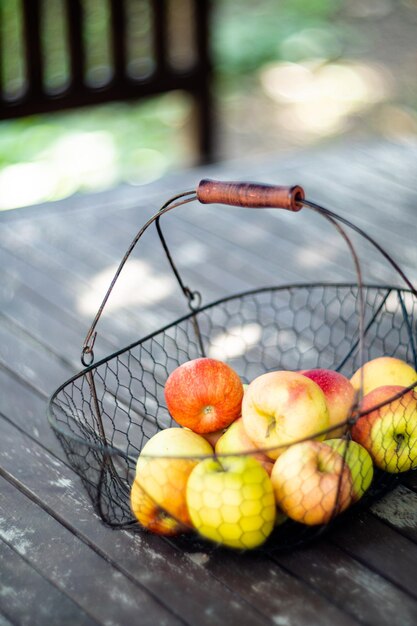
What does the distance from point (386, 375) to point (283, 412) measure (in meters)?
0.20

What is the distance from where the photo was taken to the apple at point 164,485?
33.5 inches

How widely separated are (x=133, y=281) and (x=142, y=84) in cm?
133

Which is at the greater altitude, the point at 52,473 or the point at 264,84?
the point at 52,473

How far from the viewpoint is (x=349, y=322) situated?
144cm

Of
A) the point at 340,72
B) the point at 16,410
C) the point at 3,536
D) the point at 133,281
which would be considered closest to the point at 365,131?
the point at 340,72

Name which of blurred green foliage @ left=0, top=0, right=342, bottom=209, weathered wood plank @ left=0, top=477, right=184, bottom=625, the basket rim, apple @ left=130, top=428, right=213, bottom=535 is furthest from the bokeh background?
apple @ left=130, top=428, right=213, bottom=535

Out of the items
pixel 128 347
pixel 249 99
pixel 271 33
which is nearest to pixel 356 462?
pixel 128 347

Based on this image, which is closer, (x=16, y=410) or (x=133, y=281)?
(x=16, y=410)

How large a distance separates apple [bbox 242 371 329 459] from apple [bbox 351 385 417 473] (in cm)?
7

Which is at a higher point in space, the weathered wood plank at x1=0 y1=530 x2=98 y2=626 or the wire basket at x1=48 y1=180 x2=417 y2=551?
the wire basket at x1=48 y1=180 x2=417 y2=551

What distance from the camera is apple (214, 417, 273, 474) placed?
0.90 meters

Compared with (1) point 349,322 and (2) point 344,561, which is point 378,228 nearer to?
(1) point 349,322

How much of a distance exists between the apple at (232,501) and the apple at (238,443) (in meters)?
0.05

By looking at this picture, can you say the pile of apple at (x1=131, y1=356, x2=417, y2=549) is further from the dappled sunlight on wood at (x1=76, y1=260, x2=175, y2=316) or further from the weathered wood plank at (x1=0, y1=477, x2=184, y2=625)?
the dappled sunlight on wood at (x1=76, y1=260, x2=175, y2=316)
